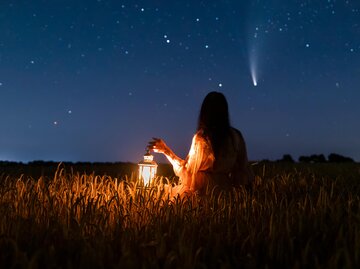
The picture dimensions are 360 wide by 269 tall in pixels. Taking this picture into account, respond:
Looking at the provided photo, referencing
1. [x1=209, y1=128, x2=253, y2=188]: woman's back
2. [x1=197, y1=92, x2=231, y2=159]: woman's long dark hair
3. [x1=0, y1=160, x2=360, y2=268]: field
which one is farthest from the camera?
[x1=209, y1=128, x2=253, y2=188]: woman's back

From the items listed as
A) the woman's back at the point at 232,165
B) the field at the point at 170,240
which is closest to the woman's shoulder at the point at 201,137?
the woman's back at the point at 232,165

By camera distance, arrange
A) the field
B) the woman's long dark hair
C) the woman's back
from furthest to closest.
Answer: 1. the woman's back
2. the woman's long dark hair
3. the field

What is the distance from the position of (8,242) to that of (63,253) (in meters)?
0.44

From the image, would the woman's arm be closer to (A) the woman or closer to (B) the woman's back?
(A) the woman

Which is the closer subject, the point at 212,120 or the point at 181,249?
the point at 181,249

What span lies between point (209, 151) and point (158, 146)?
685 millimetres

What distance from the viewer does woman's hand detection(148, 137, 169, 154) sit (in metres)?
5.86

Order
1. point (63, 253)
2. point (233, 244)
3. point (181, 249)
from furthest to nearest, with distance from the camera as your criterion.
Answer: point (233, 244)
point (63, 253)
point (181, 249)

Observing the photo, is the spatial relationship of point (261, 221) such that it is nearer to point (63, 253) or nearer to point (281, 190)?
point (63, 253)

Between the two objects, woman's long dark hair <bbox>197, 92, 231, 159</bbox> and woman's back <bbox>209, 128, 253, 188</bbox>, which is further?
woman's back <bbox>209, 128, 253, 188</bbox>

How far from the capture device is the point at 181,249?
8.41ft

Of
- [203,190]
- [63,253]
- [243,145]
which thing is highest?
[243,145]

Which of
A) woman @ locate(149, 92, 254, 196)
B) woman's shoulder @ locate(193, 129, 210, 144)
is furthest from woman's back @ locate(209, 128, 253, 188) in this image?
woman's shoulder @ locate(193, 129, 210, 144)

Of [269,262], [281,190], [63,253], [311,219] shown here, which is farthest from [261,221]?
[281,190]
